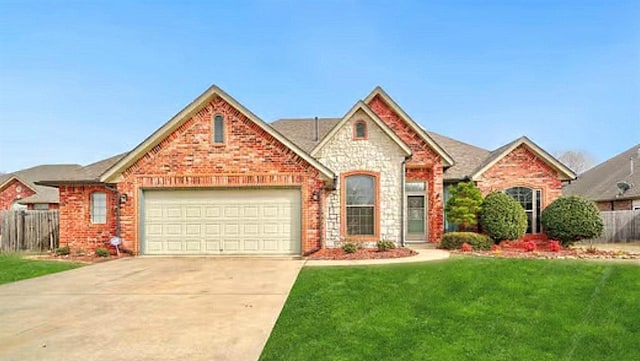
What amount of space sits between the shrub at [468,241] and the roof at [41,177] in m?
26.8

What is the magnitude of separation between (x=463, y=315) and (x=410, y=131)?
1243 centimetres

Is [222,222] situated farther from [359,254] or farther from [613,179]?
[613,179]

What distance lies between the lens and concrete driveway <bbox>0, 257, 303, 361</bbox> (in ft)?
19.7

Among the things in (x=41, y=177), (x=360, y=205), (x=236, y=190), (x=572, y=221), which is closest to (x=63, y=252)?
(x=236, y=190)

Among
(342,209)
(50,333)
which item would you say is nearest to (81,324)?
(50,333)

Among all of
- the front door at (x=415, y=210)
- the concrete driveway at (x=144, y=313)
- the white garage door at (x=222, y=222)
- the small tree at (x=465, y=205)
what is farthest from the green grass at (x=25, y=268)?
the small tree at (x=465, y=205)

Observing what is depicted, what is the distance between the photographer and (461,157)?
21.3 m

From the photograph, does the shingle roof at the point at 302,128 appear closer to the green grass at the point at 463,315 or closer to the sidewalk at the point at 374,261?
the sidewalk at the point at 374,261

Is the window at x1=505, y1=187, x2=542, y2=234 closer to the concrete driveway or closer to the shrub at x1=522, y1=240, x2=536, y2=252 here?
the shrub at x1=522, y1=240, x2=536, y2=252

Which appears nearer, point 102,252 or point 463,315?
point 463,315

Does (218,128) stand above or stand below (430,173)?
above

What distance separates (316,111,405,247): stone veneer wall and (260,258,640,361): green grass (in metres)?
5.63

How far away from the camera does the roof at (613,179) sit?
89.3 feet

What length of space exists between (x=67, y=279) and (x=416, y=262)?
9.70 m
